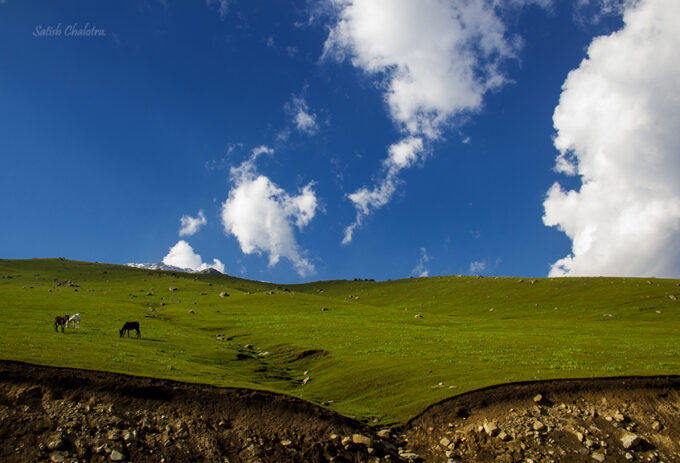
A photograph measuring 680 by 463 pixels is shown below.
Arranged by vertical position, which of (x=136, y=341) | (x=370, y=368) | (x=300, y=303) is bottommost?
(x=370, y=368)

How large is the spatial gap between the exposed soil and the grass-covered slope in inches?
84.7

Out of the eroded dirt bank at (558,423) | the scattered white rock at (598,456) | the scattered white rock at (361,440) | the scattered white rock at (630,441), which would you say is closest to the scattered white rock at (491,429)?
the eroded dirt bank at (558,423)

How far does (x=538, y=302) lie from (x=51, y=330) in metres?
93.9

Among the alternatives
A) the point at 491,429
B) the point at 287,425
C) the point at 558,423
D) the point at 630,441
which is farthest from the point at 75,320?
the point at 630,441

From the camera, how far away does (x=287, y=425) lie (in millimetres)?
20703

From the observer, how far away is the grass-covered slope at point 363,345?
86.8ft

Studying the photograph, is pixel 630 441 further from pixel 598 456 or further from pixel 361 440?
pixel 361 440

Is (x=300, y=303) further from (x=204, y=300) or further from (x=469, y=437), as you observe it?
(x=469, y=437)

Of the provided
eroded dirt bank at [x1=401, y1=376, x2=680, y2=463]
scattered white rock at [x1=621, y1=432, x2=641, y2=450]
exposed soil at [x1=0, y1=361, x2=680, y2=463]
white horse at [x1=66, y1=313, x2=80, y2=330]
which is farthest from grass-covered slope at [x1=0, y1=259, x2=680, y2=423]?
scattered white rock at [x1=621, y1=432, x2=641, y2=450]

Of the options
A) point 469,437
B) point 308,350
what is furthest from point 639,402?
point 308,350

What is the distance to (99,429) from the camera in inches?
711

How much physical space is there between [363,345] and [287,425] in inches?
868

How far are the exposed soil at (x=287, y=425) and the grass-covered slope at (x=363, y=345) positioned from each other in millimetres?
2152

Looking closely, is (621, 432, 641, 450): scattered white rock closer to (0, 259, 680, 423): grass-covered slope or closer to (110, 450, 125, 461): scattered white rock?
(0, 259, 680, 423): grass-covered slope
